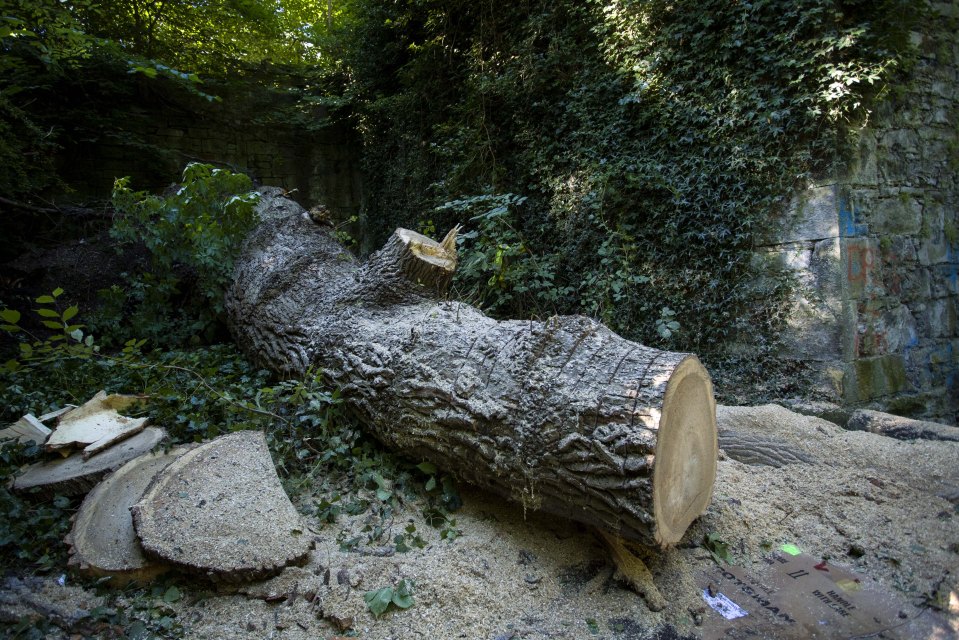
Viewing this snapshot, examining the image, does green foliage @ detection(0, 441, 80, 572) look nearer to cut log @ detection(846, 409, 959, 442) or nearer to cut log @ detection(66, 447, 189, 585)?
cut log @ detection(66, 447, 189, 585)

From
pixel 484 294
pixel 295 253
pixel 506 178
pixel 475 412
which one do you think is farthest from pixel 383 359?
pixel 506 178

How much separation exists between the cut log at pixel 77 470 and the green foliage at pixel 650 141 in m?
2.68

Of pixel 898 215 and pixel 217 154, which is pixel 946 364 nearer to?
pixel 898 215

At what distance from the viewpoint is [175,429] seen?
2395 mm

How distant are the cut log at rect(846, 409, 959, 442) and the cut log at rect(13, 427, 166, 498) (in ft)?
11.5

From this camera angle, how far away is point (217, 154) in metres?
7.33

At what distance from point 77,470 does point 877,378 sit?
422 cm

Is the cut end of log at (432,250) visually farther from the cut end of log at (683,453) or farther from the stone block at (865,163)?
the stone block at (865,163)

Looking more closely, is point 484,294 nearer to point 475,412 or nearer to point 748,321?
point 748,321

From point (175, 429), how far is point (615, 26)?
4.12 metres

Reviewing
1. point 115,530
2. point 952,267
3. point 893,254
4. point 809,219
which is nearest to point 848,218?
point 809,219

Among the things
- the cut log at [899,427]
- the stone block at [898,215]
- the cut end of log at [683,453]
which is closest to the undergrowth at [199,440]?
the cut end of log at [683,453]

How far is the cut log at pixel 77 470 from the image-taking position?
2.02 meters

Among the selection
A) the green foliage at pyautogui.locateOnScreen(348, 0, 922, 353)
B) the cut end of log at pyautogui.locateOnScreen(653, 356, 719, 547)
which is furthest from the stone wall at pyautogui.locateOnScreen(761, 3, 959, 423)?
the cut end of log at pyautogui.locateOnScreen(653, 356, 719, 547)
